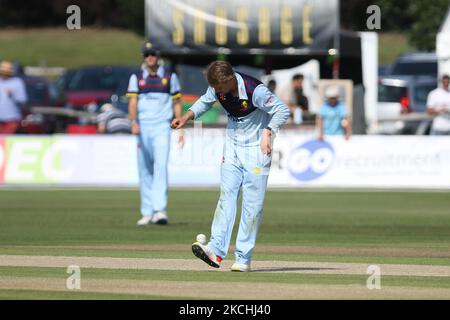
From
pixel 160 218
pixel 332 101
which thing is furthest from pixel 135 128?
pixel 332 101

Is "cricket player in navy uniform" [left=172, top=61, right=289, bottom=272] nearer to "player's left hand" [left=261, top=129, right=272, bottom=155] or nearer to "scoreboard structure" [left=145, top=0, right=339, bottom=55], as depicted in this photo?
"player's left hand" [left=261, top=129, right=272, bottom=155]

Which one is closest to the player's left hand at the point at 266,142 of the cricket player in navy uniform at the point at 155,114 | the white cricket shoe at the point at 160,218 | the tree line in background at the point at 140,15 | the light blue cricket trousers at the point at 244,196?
the light blue cricket trousers at the point at 244,196

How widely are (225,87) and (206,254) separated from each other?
1.46 metres

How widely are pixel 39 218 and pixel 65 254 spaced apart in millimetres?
5314

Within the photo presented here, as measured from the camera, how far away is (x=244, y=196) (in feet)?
40.5

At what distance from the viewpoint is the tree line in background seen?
44.8 m

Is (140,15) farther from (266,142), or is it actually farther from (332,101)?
(266,142)

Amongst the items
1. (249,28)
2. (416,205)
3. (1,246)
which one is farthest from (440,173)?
(1,246)

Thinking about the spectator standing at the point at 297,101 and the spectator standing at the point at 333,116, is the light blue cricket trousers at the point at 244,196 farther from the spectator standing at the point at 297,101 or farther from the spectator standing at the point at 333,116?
the spectator standing at the point at 297,101

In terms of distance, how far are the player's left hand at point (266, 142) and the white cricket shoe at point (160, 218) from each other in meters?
6.08

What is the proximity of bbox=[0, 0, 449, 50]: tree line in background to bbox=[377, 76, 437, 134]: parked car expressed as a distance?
7147 millimetres

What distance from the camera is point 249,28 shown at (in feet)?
98.1

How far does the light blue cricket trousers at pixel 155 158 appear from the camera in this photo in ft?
58.7

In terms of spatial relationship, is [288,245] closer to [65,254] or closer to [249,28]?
[65,254]
